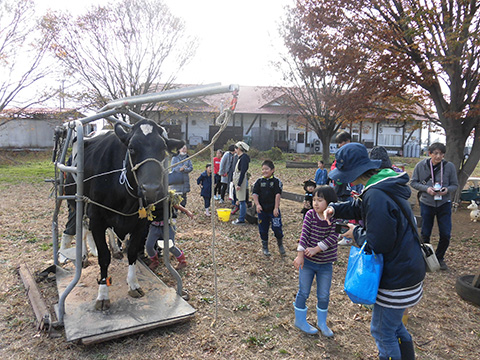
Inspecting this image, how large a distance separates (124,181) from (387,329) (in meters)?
2.90

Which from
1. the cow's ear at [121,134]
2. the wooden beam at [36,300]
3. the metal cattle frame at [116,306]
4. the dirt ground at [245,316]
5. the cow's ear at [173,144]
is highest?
the cow's ear at [121,134]

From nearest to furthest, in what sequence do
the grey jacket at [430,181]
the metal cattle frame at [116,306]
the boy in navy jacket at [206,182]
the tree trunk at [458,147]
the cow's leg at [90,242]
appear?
the metal cattle frame at [116,306]
the cow's leg at [90,242]
the grey jacket at [430,181]
the tree trunk at [458,147]
the boy in navy jacket at [206,182]

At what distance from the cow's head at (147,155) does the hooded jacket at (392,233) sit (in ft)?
6.54

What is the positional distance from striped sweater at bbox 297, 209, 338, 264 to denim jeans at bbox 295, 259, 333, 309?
81 mm

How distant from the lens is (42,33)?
16.7 metres

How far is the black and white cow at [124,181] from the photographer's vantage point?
3.48 metres

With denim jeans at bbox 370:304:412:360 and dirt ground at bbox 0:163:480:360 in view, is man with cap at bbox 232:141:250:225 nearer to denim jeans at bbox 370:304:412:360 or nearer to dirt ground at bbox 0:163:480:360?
dirt ground at bbox 0:163:480:360

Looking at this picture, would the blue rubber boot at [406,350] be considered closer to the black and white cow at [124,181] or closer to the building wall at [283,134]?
the black and white cow at [124,181]

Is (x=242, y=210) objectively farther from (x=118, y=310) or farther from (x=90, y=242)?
(x=118, y=310)

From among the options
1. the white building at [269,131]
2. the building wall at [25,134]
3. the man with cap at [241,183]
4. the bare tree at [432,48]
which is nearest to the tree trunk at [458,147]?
the bare tree at [432,48]

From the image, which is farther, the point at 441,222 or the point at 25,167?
the point at 25,167

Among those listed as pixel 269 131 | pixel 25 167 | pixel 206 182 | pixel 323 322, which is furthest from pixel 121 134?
pixel 269 131

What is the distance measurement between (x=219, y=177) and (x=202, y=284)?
19.2 feet

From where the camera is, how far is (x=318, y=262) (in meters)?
3.54
